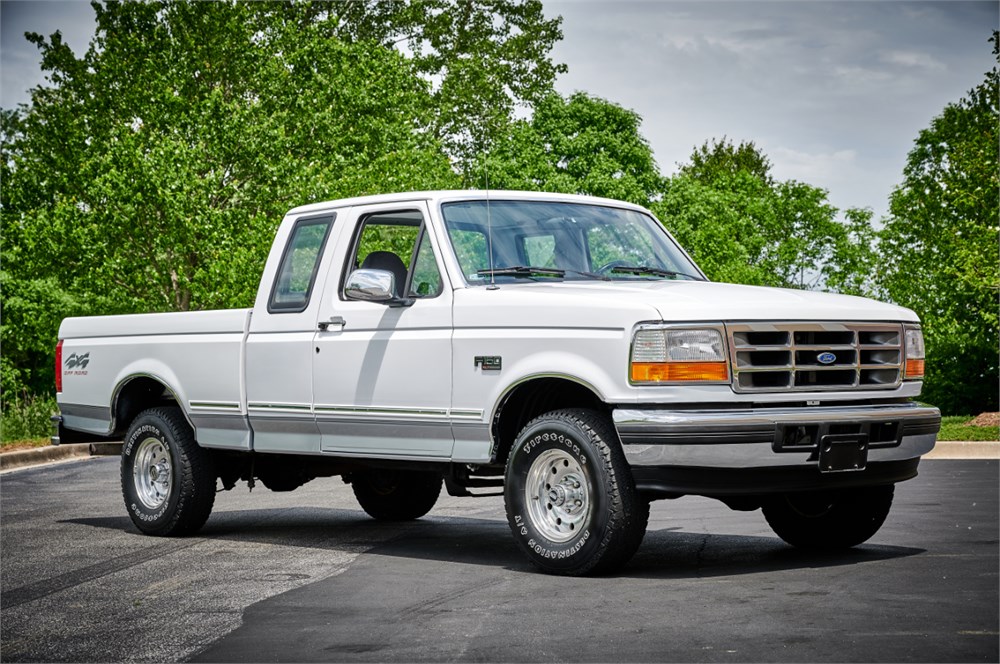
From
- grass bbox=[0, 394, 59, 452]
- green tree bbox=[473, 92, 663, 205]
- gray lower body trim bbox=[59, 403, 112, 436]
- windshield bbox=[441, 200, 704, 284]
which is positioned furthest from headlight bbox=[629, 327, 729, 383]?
green tree bbox=[473, 92, 663, 205]

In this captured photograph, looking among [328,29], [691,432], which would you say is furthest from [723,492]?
[328,29]

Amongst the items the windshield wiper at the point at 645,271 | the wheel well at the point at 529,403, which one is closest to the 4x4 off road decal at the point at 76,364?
the wheel well at the point at 529,403

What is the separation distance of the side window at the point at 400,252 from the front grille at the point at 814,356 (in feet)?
6.86

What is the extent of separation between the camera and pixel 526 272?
910 centimetres

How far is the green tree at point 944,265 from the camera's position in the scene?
4319 centimetres

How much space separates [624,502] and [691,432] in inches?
22.0

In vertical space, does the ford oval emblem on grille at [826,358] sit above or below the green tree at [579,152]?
below

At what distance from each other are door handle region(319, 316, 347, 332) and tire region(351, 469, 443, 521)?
86.4 inches

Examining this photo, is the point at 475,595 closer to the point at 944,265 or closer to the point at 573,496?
the point at 573,496

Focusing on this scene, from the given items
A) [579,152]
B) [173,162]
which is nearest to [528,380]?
[173,162]

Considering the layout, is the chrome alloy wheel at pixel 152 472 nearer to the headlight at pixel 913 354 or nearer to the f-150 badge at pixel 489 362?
the f-150 badge at pixel 489 362

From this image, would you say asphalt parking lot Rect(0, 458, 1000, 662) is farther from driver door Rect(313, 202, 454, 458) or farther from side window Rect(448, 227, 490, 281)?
side window Rect(448, 227, 490, 281)

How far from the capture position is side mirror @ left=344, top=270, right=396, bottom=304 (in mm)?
8977

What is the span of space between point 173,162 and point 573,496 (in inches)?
905
